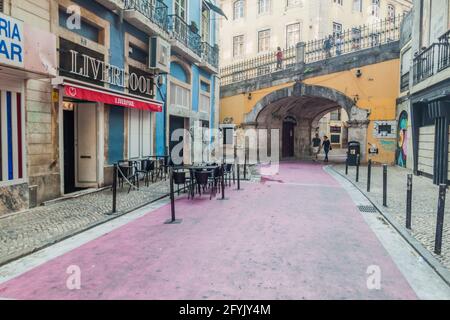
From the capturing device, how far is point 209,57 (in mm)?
19828

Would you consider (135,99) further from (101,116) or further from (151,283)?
(151,283)

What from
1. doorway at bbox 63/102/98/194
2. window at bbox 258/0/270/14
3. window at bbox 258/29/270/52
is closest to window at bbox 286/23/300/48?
window at bbox 258/29/270/52

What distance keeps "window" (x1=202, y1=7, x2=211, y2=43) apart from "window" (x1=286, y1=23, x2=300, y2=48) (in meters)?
14.3

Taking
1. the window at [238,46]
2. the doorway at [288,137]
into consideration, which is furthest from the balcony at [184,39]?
the window at [238,46]

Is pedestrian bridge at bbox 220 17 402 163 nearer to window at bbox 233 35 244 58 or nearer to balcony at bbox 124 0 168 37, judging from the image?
balcony at bbox 124 0 168 37

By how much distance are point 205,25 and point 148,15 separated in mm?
7400

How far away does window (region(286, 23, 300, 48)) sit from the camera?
32188mm

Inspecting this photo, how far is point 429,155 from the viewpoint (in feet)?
43.5

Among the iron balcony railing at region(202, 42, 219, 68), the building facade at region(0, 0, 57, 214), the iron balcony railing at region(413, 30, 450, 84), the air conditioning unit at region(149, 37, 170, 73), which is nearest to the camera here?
the building facade at region(0, 0, 57, 214)

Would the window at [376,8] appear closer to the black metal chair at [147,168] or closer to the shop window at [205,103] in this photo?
the shop window at [205,103]

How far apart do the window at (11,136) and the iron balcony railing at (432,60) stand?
1131 cm
